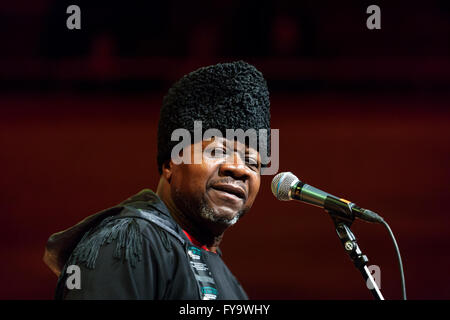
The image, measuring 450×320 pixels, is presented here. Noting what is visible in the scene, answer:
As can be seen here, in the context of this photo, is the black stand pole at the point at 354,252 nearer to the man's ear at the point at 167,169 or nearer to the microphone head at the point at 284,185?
the microphone head at the point at 284,185

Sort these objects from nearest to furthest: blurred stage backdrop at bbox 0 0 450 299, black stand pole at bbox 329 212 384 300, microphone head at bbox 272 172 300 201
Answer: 1. black stand pole at bbox 329 212 384 300
2. microphone head at bbox 272 172 300 201
3. blurred stage backdrop at bbox 0 0 450 299

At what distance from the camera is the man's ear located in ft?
7.32

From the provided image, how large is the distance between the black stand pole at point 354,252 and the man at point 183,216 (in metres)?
0.40

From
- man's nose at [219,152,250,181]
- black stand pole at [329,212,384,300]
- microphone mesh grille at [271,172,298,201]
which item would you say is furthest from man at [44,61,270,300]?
black stand pole at [329,212,384,300]

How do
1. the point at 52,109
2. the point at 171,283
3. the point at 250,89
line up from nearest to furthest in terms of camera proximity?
1. the point at 171,283
2. the point at 250,89
3. the point at 52,109

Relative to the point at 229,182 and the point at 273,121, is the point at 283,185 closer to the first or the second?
the point at 229,182

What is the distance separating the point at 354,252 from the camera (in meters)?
1.83

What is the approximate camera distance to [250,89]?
7.47ft

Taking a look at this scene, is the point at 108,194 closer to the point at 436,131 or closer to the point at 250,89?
the point at 250,89

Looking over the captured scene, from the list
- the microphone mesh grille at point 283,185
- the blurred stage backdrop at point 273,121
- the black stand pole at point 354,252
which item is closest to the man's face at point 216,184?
the microphone mesh grille at point 283,185

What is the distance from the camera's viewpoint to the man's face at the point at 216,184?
6.85 ft

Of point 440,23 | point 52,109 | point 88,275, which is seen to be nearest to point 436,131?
point 440,23

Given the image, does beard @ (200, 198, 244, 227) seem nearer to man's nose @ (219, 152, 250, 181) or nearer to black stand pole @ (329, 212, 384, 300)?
man's nose @ (219, 152, 250, 181)

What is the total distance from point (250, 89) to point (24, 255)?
2.10 metres
